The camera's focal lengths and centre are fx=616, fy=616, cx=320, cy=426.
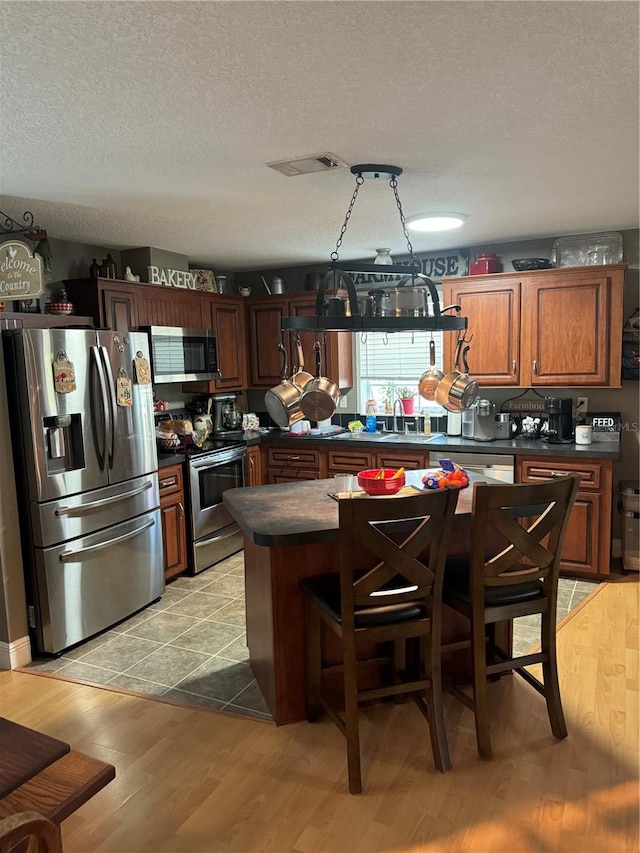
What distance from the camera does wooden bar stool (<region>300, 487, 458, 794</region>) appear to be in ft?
7.29

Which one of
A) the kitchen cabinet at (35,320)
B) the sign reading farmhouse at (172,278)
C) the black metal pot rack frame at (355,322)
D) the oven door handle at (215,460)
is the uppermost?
the sign reading farmhouse at (172,278)

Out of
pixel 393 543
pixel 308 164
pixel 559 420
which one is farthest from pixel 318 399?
pixel 559 420

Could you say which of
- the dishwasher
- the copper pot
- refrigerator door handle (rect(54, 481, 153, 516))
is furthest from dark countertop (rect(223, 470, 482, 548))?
the dishwasher

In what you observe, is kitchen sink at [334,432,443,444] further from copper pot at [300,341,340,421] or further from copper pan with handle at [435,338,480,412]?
copper pot at [300,341,340,421]

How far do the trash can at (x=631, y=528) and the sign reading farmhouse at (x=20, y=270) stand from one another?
3943mm

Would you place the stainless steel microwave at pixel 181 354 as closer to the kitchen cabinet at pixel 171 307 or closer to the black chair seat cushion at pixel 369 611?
the kitchen cabinet at pixel 171 307

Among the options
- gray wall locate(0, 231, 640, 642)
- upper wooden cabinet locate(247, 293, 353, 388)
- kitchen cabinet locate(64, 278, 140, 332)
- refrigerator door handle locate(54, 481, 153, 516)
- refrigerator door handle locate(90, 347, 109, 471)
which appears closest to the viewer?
gray wall locate(0, 231, 640, 642)

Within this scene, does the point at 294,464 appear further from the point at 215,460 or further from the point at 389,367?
the point at 389,367

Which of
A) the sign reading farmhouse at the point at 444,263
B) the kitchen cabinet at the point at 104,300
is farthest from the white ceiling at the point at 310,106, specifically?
the sign reading farmhouse at the point at 444,263

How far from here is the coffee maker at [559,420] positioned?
14.9 feet

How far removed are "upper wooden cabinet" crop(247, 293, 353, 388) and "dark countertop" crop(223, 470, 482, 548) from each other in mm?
2134

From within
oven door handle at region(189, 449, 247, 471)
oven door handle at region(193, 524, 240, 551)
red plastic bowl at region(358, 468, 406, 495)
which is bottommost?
oven door handle at region(193, 524, 240, 551)

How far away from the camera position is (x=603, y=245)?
14.6 feet

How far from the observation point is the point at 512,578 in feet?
8.08
